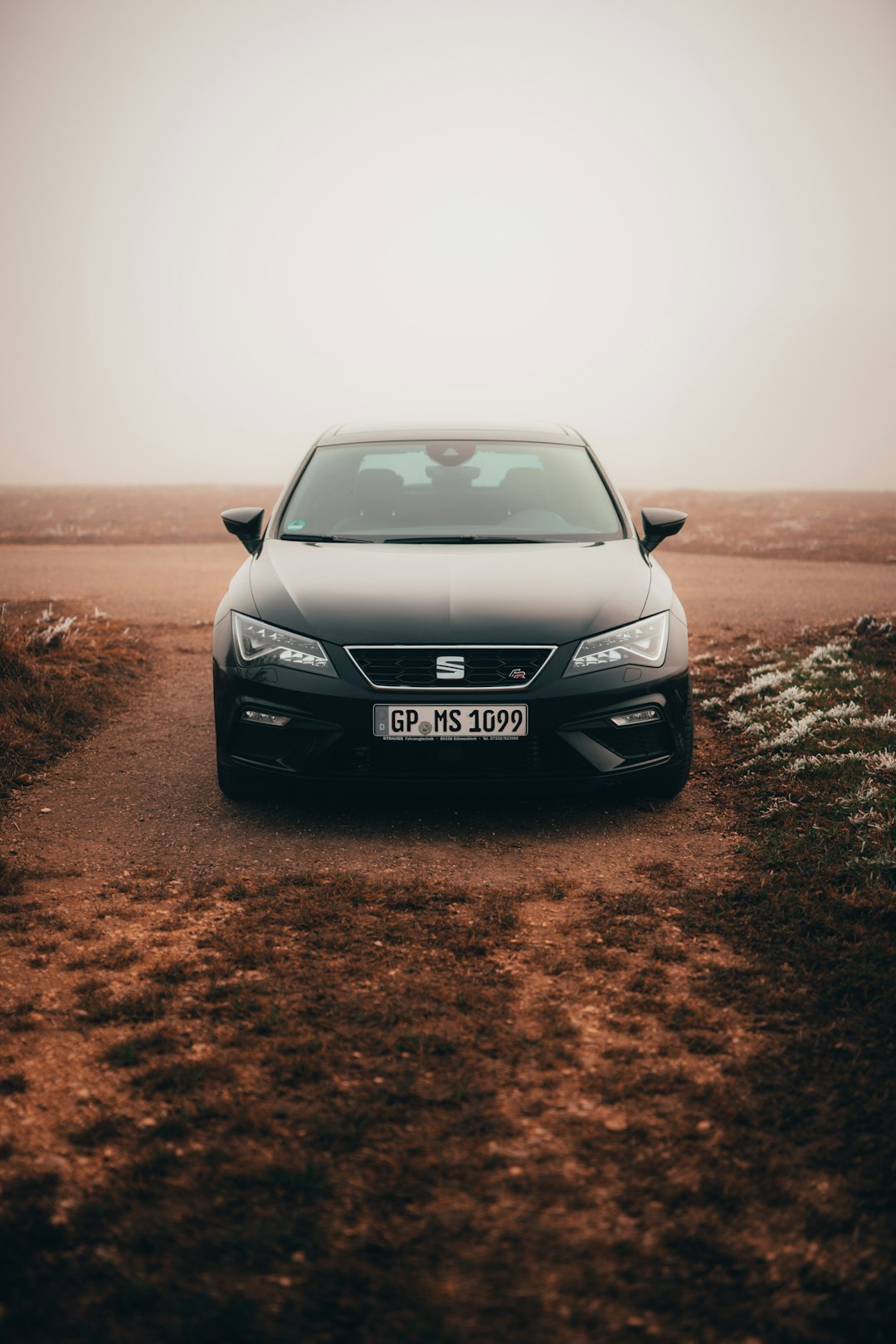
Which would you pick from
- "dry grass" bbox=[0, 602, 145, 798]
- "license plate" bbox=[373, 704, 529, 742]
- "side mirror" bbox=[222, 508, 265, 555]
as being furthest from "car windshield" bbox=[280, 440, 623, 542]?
"dry grass" bbox=[0, 602, 145, 798]

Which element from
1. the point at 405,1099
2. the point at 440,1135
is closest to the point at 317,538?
the point at 405,1099

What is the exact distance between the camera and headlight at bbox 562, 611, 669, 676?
4.34m

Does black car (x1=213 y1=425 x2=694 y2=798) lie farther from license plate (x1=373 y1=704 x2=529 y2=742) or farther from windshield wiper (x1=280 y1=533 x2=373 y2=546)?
windshield wiper (x1=280 y1=533 x2=373 y2=546)

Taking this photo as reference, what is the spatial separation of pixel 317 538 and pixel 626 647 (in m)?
1.90

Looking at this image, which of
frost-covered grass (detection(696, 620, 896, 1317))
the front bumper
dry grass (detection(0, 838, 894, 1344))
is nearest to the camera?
dry grass (detection(0, 838, 894, 1344))

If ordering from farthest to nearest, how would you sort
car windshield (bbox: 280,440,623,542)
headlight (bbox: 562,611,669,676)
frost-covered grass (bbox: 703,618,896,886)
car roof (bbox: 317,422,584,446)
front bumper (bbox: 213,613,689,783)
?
car roof (bbox: 317,422,584,446) < car windshield (bbox: 280,440,623,542) < headlight (bbox: 562,611,669,676) < front bumper (bbox: 213,613,689,783) < frost-covered grass (bbox: 703,618,896,886)

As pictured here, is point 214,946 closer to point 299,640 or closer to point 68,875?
point 68,875

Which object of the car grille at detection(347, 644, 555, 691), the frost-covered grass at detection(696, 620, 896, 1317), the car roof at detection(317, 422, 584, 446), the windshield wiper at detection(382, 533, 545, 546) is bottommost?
the frost-covered grass at detection(696, 620, 896, 1317)

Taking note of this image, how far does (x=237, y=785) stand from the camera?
4789 mm

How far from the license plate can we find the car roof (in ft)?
8.02

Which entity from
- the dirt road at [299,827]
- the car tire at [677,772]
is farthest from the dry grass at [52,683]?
the car tire at [677,772]

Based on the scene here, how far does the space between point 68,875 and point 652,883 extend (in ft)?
7.82

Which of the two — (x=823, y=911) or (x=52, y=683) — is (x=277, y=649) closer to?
(x=823, y=911)

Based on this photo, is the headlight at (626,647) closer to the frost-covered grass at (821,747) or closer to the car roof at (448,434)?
the frost-covered grass at (821,747)
